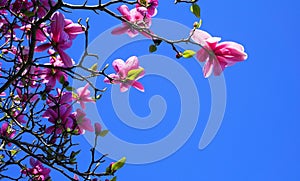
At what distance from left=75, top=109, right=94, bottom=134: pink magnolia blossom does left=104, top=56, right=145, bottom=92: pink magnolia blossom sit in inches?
11.0

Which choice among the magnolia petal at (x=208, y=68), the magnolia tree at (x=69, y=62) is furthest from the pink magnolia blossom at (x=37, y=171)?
the magnolia petal at (x=208, y=68)

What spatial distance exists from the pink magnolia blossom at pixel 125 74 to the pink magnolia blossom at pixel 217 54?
1.00ft

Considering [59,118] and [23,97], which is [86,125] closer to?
[59,118]

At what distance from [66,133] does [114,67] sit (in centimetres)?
44

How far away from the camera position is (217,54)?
1.65 metres

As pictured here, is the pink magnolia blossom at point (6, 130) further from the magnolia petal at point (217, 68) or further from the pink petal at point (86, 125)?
the magnolia petal at point (217, 68)

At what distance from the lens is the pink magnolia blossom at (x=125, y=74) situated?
1.84 meters

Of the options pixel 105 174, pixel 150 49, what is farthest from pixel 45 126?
pixel 150 49

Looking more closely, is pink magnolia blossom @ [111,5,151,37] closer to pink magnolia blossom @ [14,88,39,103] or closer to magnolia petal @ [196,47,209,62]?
magnolia petal @ [196,47,209,62]

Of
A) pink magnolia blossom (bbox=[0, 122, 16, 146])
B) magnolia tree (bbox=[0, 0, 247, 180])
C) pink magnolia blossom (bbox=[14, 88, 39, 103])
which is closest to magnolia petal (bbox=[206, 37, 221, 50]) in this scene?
magnolia tree (bbox=[0, 0, 247, 180])

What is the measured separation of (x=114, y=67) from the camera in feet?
6.16

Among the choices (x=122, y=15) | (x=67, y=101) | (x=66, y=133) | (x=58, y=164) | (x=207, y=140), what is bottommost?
(x=207, y=140)

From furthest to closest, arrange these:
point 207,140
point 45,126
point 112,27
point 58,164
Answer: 1. point 45,126
2. point 58,164
3. point 112,27
4. point 207,140

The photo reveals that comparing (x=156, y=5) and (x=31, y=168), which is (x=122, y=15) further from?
(x=31, y=168)
